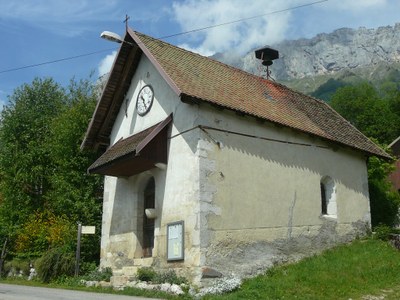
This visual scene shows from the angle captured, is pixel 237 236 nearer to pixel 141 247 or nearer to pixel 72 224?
pixel 141 247

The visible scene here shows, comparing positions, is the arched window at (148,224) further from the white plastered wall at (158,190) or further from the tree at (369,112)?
Answer: the tree at (369,112)

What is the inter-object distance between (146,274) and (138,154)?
3618mm

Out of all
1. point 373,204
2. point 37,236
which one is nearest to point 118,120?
point 37,236

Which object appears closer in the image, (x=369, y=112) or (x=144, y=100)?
(x=144, y=100)

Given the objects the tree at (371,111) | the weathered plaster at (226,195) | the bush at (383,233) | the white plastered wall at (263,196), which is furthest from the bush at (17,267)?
the tree at (371,111)

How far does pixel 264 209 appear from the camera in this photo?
52.1 ft

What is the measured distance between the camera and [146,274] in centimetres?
1500

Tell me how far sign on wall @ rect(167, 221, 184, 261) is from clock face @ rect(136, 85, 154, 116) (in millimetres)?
4734

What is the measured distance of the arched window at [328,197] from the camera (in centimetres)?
1859

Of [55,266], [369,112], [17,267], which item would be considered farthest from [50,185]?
[369,112]

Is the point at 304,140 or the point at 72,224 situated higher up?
the point at 304,140

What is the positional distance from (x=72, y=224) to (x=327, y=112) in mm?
12636

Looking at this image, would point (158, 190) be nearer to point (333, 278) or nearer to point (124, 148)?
point (124, 148)

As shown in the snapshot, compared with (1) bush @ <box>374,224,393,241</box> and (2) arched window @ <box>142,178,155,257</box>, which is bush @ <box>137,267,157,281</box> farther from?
(1) bush @ <box>374,224,393,241</box>
